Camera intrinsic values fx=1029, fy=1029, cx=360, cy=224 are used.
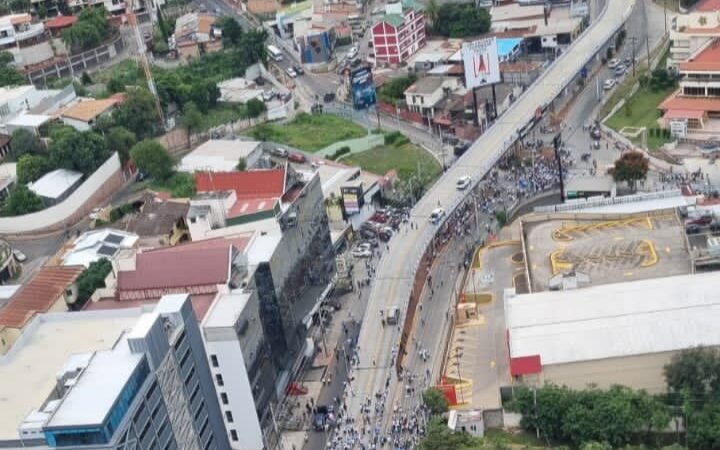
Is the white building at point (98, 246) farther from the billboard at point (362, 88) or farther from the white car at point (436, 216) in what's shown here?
the billboard at point (362, 88)

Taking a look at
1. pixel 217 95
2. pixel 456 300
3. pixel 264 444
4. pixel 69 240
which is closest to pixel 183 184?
pixel 69 240

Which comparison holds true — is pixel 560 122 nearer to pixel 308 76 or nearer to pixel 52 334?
pixel 308 76

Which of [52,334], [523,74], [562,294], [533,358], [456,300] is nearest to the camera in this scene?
[52,334]

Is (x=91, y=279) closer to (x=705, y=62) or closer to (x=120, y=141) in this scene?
(x=120, y=141)

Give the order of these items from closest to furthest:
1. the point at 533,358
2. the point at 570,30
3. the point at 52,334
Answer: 1. the point at 52,334
2. the point at 533,358
3. the point at 570,30

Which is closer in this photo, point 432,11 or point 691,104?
point 691,104

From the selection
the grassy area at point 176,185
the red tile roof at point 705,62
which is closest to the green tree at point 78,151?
the grassy area at point 176,185

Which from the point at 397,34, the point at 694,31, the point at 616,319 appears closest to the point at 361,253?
the point at 616,319
